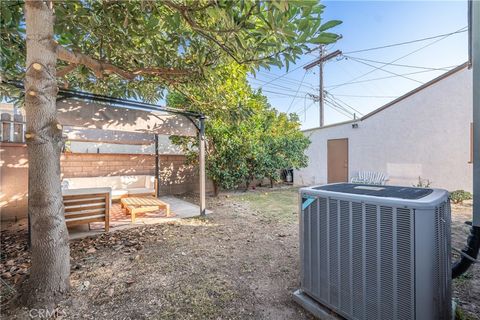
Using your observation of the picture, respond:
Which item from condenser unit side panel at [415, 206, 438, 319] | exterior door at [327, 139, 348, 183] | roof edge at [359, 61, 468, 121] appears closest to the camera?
condenser unit side panel at [415, 206, 438, 319]

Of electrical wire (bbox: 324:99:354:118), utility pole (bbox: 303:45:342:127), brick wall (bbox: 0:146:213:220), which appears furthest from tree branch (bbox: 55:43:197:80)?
electrical wire (bbox: 324:99:354:118)

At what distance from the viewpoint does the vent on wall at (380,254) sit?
1153mm

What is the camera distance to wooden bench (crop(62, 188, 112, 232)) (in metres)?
3.45

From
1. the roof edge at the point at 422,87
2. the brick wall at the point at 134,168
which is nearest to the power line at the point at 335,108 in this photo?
the roof edge at the point at 422,87

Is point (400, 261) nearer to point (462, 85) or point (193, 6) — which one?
point (193, 6)

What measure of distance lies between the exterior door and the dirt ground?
5334 mm

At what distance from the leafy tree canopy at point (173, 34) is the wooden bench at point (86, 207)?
186cm

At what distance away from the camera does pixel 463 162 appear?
6.24 m

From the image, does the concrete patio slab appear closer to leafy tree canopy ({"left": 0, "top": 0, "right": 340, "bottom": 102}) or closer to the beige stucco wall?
the beige stucco wall

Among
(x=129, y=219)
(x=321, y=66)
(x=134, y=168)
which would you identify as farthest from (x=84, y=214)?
(x=321, y=66)

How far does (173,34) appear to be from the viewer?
2.64m

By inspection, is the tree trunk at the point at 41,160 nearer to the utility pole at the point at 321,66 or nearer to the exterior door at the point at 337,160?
the exterior door at the point at 337,160

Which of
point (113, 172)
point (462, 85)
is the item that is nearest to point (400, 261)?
point (113, 172)

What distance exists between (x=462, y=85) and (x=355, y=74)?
21.3ft
